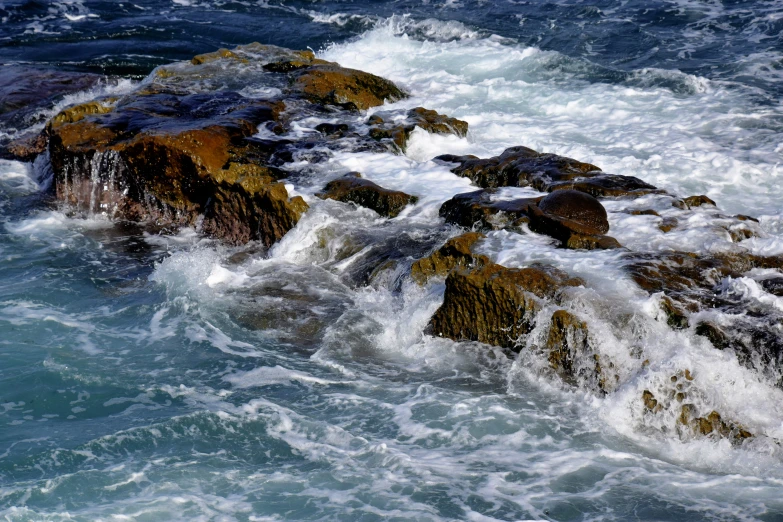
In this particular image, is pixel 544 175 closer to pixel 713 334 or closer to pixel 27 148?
pixel 713 334

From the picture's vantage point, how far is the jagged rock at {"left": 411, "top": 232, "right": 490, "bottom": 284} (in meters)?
6.98

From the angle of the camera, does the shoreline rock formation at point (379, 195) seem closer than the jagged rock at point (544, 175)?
Yes

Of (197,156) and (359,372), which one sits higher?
(197,156)

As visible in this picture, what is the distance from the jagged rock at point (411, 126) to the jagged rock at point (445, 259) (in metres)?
2.89

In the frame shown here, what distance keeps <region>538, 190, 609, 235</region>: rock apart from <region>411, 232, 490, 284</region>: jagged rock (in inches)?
29.7

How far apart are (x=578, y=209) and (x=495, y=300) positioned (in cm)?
146

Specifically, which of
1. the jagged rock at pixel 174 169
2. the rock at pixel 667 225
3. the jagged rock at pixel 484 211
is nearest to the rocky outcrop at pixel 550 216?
the jagged rock at pixel 484 211

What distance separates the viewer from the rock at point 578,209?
23.3 feet


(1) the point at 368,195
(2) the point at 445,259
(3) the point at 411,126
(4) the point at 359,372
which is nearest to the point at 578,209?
(2) the point at 445,259

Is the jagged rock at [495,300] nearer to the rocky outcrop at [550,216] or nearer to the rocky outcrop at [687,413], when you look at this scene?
the rocky outcrop at [550,216]

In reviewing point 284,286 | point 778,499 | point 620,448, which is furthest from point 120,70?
point 778,499

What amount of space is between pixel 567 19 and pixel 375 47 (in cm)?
381

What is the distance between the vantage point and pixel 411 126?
10008 mm

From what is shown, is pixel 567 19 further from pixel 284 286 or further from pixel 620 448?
pixel 620 448
